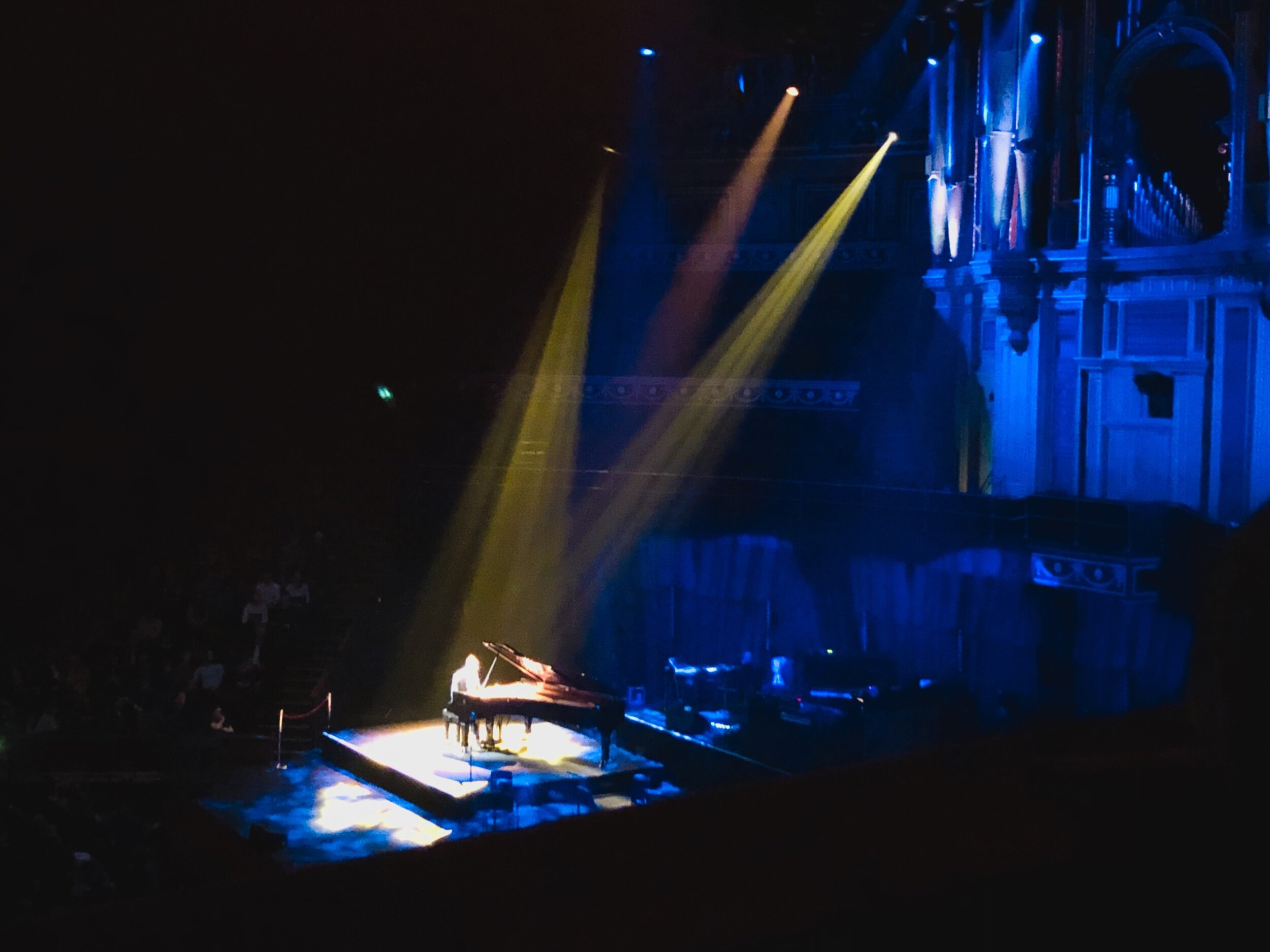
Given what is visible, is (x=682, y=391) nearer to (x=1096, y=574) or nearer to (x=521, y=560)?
(x=521, y=560)

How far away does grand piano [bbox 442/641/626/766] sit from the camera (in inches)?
548

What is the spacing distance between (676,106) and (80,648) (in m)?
14.4

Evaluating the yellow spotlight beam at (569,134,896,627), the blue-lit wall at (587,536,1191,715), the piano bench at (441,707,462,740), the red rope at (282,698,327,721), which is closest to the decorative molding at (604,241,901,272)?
the yellow spotlight beam at (569,134,896,627)

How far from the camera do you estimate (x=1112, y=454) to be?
15906 millimetres

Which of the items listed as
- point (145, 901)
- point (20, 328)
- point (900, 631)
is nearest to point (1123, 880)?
point (145, 901)

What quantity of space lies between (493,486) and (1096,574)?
9.48 metres

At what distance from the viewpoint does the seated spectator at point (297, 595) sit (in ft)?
55.4

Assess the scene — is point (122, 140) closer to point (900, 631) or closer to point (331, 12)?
point (331, 12)

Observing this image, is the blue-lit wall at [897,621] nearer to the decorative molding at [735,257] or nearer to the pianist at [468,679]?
the pianist at [468,679]

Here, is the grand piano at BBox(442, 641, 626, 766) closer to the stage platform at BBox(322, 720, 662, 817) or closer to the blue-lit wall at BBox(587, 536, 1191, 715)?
the stage platform at BBox(322, 720, 662, 817)

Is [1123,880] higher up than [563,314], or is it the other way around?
[563,314]

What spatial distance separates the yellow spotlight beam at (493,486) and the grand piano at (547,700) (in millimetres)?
3575

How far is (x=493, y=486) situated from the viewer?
19047 millimetres

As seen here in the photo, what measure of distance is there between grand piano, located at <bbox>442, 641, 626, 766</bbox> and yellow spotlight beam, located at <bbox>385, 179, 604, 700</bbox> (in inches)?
141
